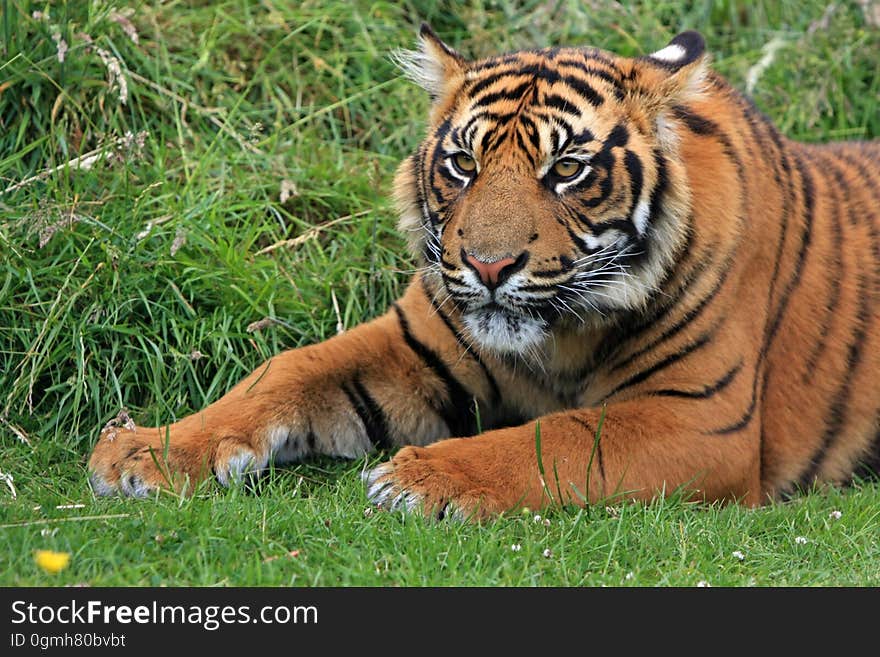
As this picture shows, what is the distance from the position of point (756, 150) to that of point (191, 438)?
6.79 ft

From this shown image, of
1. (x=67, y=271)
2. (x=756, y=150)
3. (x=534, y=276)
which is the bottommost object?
(x=67, y=271)

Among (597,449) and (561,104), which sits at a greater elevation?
(561,104)

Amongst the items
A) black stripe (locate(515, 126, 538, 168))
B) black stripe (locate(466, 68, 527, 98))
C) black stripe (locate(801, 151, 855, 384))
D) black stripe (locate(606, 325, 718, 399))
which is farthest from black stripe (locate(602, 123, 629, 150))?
black stripe (locate(801, 151, 855, 384))

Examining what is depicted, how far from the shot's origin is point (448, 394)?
14.8 ft

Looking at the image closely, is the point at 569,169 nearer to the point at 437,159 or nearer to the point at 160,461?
the point at 437,159

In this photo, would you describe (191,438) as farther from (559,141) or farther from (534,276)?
(559,141)

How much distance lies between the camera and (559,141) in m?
3.90

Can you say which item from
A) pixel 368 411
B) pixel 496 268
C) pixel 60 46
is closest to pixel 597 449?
pixel 496 268

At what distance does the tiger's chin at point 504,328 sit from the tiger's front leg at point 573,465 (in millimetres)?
265

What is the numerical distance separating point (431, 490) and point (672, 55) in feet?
5.32

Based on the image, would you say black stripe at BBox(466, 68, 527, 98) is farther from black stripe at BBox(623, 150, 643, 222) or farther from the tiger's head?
black stripe at BBox(623, 150, 643, 222)

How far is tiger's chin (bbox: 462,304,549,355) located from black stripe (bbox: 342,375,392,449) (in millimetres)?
617

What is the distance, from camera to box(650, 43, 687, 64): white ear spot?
4125mm
